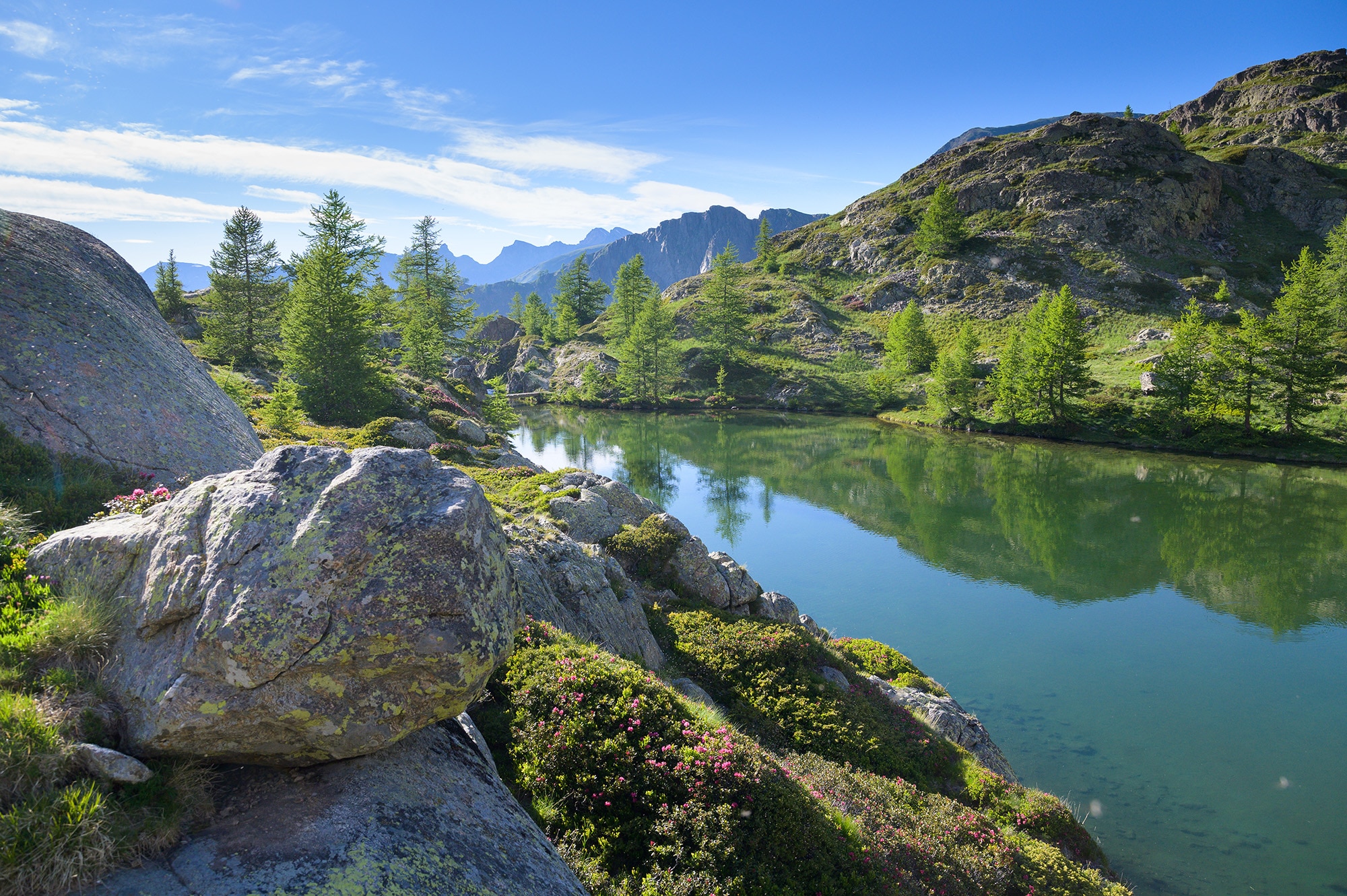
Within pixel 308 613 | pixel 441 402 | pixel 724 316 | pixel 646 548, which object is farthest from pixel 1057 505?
pixel 724 316

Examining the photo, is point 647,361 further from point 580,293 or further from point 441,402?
point 441,402

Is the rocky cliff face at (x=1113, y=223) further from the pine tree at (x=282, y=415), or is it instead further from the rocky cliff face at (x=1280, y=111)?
the pine tree at (x=282, y=415)

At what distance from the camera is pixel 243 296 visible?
4966 cm

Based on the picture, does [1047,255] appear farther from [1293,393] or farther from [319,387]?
[319,387]

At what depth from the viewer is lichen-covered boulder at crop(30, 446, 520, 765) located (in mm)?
5129

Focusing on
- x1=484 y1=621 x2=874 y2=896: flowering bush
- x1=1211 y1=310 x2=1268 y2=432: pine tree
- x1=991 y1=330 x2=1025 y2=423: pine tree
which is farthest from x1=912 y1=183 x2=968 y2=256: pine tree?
x1=484 y1=621 x2=874 y2=896: flowering bush

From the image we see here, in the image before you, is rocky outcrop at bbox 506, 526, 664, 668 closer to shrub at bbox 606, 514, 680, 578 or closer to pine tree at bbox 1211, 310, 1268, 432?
shrub at bbox 606, 514, 680, 578

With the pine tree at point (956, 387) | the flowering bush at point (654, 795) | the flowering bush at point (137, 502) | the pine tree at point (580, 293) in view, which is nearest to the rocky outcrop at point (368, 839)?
the flowering bush at point (654, 795)

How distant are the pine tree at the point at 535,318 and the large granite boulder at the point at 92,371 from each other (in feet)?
397

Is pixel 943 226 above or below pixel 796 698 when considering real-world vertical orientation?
above

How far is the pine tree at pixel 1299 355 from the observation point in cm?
5219

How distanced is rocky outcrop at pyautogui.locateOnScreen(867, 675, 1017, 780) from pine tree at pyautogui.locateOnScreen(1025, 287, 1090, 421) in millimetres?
58989

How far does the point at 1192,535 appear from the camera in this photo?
112ft

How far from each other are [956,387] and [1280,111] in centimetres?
13100
